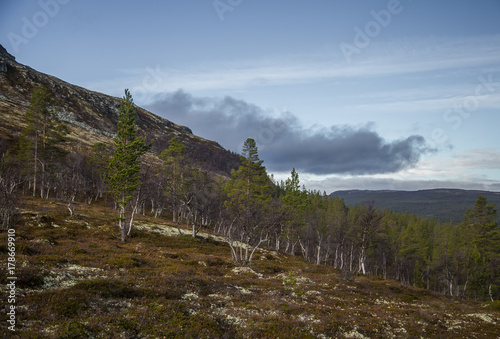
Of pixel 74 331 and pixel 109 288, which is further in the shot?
pixel 109 288

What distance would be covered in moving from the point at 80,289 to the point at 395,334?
17845 mm

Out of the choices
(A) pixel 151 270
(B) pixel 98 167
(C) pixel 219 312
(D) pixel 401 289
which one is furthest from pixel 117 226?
(B) pixel 98 167

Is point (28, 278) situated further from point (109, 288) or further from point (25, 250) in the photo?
point (25, 250)

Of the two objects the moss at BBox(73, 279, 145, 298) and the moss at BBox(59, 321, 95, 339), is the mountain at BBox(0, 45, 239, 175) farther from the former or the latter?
the moss at BBox(59, 321, 95, 339)

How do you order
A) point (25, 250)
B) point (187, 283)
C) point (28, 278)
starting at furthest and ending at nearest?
1. point (25, 250)
2. point (187, 283)
3. point (28, 278)

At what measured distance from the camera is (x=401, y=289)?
113 ft

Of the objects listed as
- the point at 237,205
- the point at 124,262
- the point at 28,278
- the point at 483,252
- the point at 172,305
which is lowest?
the point at 483,252

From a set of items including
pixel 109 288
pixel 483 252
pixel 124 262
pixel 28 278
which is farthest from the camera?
pixel 483 252

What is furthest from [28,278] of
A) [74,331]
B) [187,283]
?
[187,283]

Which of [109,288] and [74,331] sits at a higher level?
[74,331]

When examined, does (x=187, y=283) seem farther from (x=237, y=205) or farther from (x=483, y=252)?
(x=483, y=252)

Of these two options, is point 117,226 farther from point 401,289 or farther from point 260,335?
point 401,289

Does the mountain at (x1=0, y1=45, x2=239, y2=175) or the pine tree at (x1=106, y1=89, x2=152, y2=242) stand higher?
the mountain at (x1=0, y1=45, x2=239, y2=175)

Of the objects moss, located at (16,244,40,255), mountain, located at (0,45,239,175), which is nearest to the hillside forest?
moss, located at (16,244,40,255)
